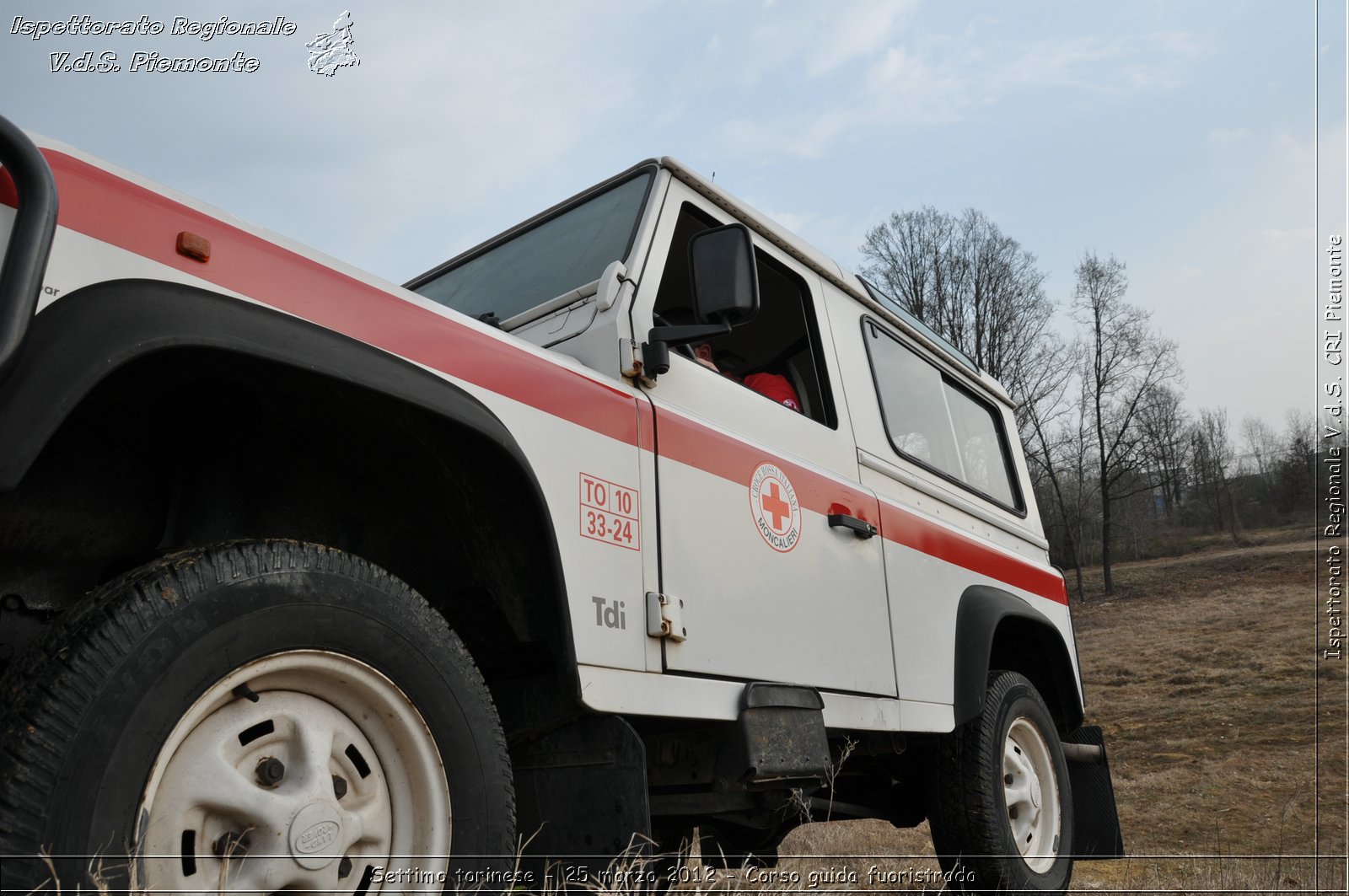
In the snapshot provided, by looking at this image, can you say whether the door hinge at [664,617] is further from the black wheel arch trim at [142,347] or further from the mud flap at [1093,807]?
the mud flap at [1093,807]

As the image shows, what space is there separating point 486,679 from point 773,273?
2.02 metres

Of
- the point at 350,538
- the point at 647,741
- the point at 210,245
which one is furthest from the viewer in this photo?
the point at 647,741

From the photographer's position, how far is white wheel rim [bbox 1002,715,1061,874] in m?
4.11

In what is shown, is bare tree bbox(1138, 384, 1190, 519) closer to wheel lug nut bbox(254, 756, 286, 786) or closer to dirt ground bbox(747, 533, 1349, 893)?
dirt ground bbox(747, 533, 1349, 893)

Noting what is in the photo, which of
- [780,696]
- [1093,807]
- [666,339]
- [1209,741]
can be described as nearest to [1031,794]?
[1093,807]

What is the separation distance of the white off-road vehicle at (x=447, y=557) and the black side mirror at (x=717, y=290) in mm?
12

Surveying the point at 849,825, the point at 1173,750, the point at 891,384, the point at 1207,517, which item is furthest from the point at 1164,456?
the point at 891,384

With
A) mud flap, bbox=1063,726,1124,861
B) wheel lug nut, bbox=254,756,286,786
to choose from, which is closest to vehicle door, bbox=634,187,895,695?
wheel lug nut, bbox=254,756,286,786

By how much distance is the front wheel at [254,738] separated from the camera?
133 cm

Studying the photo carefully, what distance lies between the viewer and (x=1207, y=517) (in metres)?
29.6

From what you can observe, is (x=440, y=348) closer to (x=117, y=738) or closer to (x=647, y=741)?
(x=117, y=738)

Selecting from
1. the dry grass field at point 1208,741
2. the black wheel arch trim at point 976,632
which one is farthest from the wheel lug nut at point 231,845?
the black wheel arch trim at point 976,632

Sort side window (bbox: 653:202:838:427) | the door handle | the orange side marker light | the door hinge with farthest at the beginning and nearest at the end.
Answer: side window (bbox: 653:202:838:427), the door handle, the door hinge, the orange side marker light

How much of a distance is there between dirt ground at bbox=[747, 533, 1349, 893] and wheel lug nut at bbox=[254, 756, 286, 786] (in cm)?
155
